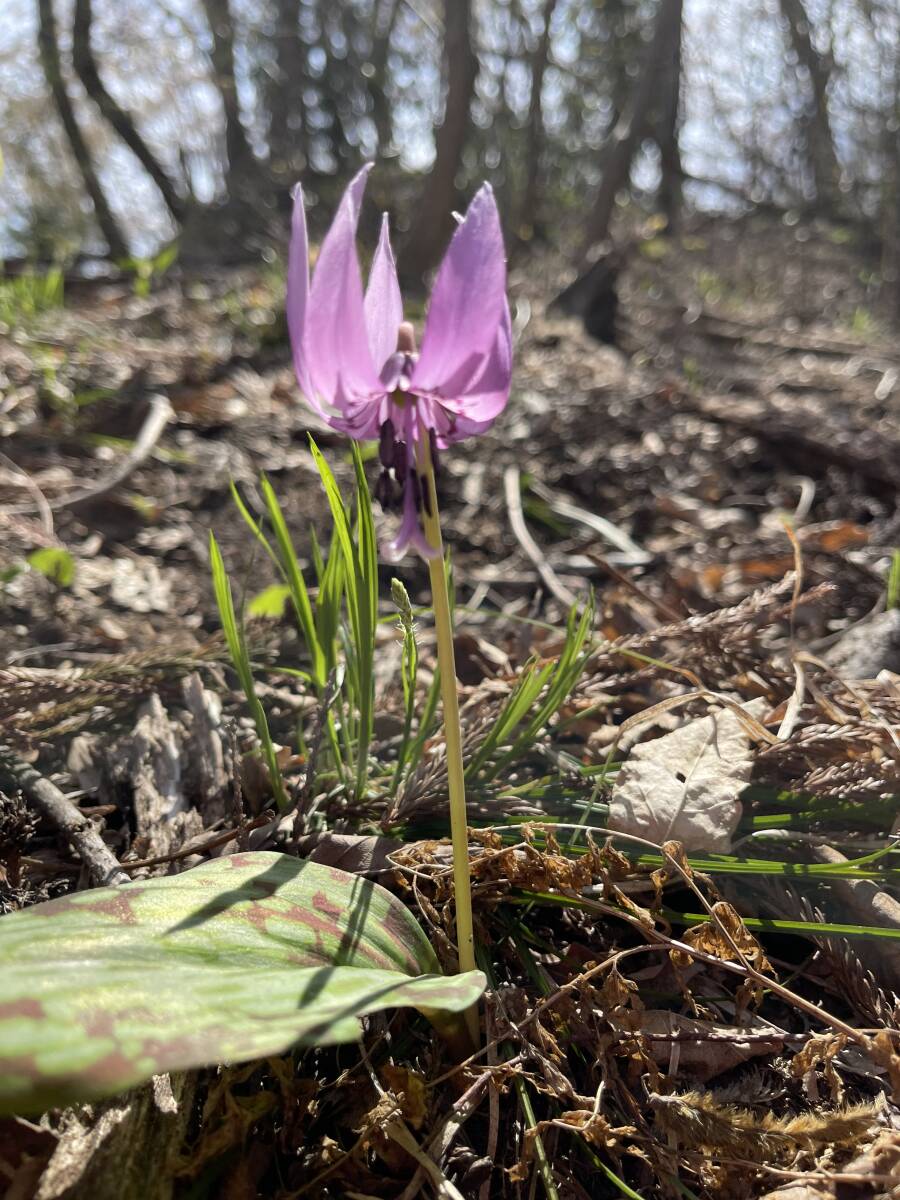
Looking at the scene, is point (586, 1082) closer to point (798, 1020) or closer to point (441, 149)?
point (798, 1020)

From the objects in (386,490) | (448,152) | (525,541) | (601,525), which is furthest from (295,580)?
(448,152)

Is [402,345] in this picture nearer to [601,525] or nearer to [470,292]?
[470,292]

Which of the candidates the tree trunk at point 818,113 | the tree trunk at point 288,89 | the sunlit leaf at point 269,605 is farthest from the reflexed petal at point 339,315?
the tree trunk at point 818,113

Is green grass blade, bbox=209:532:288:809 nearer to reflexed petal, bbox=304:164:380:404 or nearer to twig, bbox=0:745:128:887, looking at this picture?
twig, bbox=0:745:128:887

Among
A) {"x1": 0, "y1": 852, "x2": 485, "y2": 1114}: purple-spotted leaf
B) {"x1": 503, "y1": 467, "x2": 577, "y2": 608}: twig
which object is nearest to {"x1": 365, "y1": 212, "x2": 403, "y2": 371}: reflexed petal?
{"x1": 0, "y1": 852, "x2": 485, "y2": 1114}: purple-spotted leaf

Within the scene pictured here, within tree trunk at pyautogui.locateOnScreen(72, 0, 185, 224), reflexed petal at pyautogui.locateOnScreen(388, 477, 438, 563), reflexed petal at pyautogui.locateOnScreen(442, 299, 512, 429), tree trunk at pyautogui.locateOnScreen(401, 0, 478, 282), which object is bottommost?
reflexed petal at pyautogui.locateOnScreen(388, 477, 438, 563)

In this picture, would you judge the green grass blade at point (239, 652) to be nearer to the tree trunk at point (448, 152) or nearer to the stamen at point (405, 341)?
the stamen at point (405, 341)

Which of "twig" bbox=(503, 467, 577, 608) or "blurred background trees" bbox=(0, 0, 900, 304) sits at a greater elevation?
"blurred background trees" bbox=(0, 0, 900, 304)
